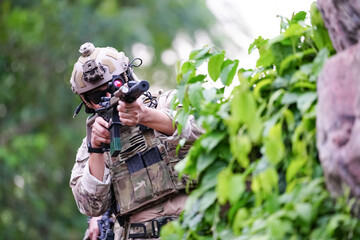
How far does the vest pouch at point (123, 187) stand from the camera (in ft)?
15.3

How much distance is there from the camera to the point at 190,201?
2898mm

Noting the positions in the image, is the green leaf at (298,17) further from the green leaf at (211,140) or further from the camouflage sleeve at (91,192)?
the camouflage sleeve at (91,192)

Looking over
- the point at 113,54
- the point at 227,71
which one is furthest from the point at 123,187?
the point at 227,71

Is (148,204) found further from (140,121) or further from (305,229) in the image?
(305,229)

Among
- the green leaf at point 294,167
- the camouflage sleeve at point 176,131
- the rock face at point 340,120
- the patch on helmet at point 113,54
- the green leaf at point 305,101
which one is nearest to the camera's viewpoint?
the rock face at point 340,120

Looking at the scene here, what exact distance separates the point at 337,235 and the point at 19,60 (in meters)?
14.2

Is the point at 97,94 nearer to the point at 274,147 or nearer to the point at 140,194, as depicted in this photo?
the point at 140,194

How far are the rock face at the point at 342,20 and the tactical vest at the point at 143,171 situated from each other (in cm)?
185

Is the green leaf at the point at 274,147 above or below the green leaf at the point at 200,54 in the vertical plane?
below

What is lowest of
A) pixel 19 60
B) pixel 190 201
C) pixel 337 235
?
pixel 337 235

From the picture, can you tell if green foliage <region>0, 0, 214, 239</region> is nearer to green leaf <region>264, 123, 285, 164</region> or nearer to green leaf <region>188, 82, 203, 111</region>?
green leaf <region>188, 82, 203, 111</region>

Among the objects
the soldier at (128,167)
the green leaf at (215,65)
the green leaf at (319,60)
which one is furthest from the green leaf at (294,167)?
the soldier at (128,167)

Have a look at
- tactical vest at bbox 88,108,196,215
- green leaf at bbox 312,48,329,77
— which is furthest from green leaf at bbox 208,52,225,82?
tactical vest at bbox 88,108,196,215

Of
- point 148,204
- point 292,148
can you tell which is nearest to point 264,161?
point 292,148
